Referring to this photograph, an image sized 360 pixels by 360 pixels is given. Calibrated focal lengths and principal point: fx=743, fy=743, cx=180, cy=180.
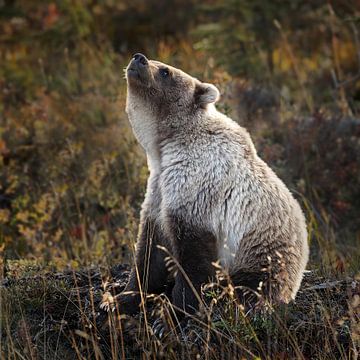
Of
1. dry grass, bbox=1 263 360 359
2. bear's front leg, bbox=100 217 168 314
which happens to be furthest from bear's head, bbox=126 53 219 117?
dry grass, bbox=1 263 360 359

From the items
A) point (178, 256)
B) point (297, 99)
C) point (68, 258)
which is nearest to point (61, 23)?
point (297, 99)

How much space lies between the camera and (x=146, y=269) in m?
4.62

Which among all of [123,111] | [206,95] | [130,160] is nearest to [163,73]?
[206,95]

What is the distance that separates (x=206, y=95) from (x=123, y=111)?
3061 millimetres

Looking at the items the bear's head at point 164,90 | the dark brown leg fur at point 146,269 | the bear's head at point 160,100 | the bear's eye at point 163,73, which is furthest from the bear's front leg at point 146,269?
the bear's eye at point 163,73

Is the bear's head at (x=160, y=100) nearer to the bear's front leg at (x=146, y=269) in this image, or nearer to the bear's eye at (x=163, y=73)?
the bear's eye at (x=163, y=73)

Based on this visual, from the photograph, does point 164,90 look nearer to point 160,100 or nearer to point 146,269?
point 160,100

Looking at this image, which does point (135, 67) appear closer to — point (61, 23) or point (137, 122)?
point (137, 122)

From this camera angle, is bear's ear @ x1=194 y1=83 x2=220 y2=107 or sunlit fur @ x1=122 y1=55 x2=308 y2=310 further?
bear's ear @ x1=194 y1=83 x2=220 y2=107

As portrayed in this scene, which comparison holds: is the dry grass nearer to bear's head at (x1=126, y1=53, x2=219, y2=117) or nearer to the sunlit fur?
the sunlit fur

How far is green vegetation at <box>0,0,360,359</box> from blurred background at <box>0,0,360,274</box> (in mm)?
24

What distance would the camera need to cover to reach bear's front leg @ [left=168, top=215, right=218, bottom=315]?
13.8ft

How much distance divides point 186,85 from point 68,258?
2206 millimetres

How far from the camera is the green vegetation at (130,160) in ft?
13.2
